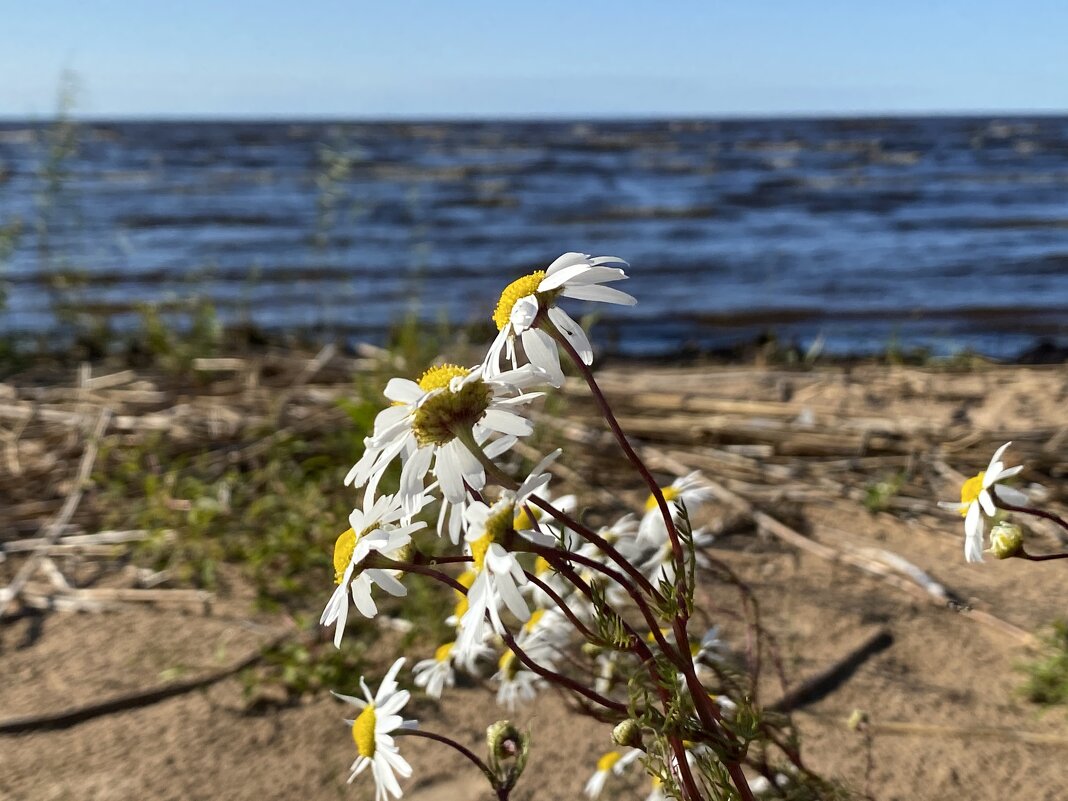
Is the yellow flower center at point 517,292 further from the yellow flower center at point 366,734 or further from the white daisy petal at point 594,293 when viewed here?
the yellow flower center at point 366,734

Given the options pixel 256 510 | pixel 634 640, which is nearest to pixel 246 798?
pixel 256 510

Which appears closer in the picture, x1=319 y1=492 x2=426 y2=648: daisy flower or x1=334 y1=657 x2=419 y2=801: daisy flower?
x1=319 y1=492 x2=426 y2=648: daisy flower

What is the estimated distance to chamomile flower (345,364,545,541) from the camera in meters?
0.98

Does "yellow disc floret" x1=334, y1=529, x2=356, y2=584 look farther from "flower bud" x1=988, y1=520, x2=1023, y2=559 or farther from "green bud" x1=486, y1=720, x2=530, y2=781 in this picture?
"flower bud" x1=988, y1=520, x2=1023, y2=559

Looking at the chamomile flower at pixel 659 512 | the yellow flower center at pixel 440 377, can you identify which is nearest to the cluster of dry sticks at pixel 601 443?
the chamomile flower at pixel 659 512

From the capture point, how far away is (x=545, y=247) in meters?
11.9

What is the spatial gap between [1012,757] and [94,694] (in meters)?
2.00

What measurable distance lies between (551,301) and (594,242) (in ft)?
37.1

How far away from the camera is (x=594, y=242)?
12.3 meters

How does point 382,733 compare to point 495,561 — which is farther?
point 382,733

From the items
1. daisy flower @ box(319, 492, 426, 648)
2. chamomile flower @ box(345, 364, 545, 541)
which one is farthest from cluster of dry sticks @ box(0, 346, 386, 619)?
chamomile flower @ box(345, 364, 545, 541)

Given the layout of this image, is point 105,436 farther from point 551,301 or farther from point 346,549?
point 551,301

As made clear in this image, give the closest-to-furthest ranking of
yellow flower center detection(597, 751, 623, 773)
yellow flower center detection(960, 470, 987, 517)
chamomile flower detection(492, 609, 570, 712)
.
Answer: yellow flower center detection(960, 470, 987, 517) < chamomile flower detection(492, 609, 570, 712) < yellow flower center detection(597, 751, 623, 773)

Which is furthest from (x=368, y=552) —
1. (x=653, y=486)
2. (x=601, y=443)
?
(x=601, y=443)
